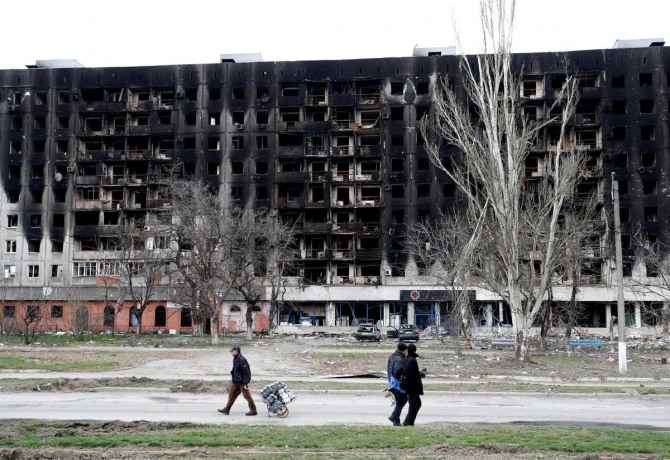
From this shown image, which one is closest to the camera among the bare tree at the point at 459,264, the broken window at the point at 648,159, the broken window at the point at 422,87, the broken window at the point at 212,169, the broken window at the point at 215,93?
the bare tree at the point at 459,264

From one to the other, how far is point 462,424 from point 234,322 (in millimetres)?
58847

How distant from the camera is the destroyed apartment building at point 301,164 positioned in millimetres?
70438

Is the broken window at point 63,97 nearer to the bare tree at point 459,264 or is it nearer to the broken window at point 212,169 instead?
the broken window at point 212,169

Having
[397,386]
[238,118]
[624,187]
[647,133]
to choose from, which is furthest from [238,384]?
[647,133]

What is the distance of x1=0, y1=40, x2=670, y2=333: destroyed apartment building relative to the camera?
7044 cm

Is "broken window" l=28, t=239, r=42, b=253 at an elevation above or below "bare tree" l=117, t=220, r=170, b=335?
above

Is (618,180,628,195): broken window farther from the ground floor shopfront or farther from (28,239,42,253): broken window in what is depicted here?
(28,239,42,253): broken window

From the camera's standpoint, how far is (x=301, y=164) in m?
75.9

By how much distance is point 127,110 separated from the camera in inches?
3041

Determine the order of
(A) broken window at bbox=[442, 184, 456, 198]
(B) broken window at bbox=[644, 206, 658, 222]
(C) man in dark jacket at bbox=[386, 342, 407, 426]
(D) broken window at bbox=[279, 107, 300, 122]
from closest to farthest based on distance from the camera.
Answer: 1. (C) man in dark jacket at bbox=[386, 342, 407, 426]
2. (B) broken window at bbox=[644, 206, 658, 222]
3. (A) broken window at bbox=[442, 184, 456, 198]
4. (D) broken window at bbox=[279, 107, 300, 122]

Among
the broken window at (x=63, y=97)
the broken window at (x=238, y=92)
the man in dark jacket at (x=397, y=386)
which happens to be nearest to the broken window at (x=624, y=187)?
the broken window at (x=238, y=92)

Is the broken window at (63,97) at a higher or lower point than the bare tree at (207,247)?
higher

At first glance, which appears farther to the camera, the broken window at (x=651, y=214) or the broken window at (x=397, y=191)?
the broken window at (x=397, y=191)

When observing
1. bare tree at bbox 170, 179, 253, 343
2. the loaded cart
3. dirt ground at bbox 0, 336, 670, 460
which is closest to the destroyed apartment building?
bare tree at bbox 170, 179, 253, 343
